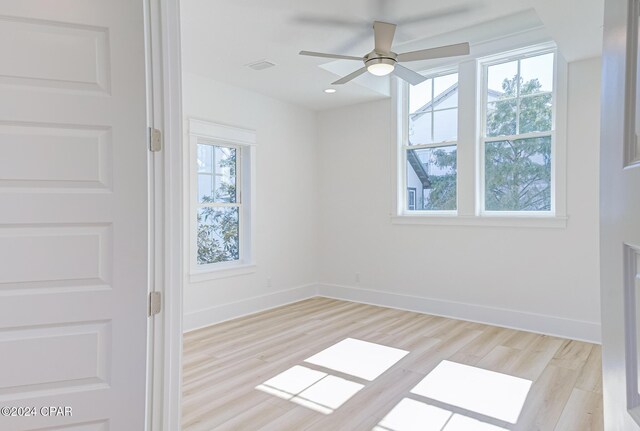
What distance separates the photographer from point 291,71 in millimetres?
4098

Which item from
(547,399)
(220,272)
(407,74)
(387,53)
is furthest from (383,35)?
(220,272)

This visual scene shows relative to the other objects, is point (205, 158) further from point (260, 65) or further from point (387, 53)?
point (387, 53)

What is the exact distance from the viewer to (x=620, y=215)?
0.74 metres

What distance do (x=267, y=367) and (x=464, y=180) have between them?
2956mm

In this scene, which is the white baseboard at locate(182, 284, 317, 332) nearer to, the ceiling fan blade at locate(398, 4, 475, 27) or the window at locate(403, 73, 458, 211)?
the window at locate(403, 73, 458, 211)

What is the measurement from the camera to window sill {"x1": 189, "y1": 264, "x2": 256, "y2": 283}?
4.22 metres

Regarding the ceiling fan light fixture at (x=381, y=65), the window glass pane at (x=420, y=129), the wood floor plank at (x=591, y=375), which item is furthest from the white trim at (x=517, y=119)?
the ceiling fan light fixture at (x=381, y=65)

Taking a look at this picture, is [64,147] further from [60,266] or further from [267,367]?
[267,367]

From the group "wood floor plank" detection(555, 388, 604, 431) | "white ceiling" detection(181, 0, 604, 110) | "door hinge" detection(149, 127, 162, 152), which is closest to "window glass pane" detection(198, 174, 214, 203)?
"white ceiling" detection(181, 0, 604, 110)

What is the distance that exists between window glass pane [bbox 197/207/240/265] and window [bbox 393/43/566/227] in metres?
2.11

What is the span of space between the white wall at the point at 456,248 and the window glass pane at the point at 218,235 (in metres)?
1.47

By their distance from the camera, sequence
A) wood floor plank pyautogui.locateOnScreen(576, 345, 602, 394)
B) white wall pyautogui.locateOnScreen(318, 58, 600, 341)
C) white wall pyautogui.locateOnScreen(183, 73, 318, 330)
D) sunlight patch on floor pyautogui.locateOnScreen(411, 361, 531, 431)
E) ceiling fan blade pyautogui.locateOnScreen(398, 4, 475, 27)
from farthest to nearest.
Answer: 1. white wall pyautogui.locateOnScreen(183, 73, 318, 330)
2. white wall pyautogui.locateOnScreen(318, 58, 600, 341)
3. ceiling fan blade pyautogui.locateOnScreen(398, 4, 475, 27)
4. wood floor plank pyautogui.locateOnScreen(576, 345, 602, 394)
5. sunlight patch on floor pyautogui.locateOnScreen(411, 361, 531, 431)

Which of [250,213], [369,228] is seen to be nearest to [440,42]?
[369,228]

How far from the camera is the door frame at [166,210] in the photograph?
1.50 meters
